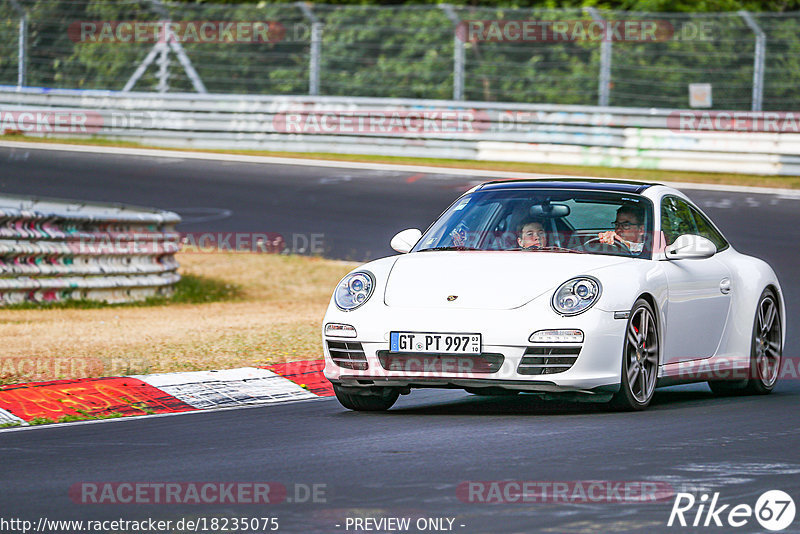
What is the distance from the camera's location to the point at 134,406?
833cm

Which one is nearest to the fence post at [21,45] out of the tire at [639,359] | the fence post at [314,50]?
the fence post at [314,50]

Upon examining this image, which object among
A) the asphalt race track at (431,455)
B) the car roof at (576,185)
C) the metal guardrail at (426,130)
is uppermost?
the metal guardrail at (426,130)

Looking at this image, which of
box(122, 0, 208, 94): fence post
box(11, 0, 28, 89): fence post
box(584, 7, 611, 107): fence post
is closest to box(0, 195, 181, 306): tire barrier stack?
box(584, 7, 611, 107): fence post

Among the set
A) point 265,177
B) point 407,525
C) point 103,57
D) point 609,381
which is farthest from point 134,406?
point 103,57

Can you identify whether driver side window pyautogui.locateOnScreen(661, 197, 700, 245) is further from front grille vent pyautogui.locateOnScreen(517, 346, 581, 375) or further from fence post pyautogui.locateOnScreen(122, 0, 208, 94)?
fence post pyautogui.locateOnScreen(122, 0, 208, 94)

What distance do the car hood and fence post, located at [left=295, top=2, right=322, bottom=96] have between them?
18.0 meters

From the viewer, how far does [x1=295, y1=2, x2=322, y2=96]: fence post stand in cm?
2567

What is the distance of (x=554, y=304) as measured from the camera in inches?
297

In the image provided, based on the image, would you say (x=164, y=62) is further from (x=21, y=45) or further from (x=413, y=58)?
(x=413, y=58)

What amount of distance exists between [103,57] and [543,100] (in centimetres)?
886

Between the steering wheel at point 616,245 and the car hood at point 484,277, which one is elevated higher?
the steering wheel at point 616,245

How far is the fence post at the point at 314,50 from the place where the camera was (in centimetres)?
2567

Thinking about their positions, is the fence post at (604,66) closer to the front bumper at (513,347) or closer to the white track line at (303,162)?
the white track line at (303,162)

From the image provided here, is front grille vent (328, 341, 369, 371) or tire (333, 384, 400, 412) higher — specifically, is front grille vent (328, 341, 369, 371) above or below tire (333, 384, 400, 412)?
above
